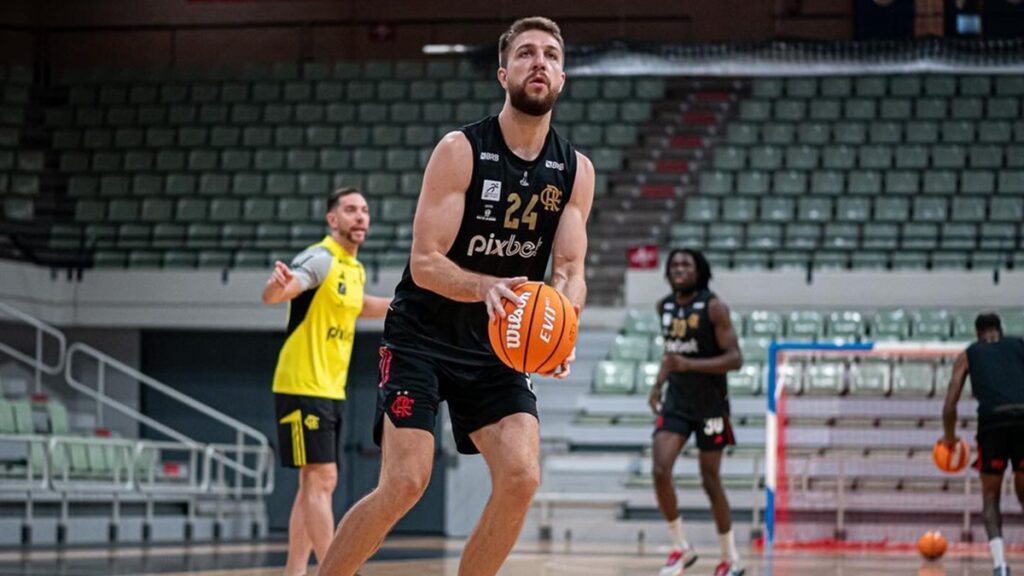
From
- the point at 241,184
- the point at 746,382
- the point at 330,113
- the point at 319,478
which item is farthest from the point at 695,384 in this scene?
the point at 330,113

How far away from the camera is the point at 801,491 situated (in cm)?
1410

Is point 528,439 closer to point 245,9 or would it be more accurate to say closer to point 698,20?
point 698,20

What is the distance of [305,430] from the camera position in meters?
7.37

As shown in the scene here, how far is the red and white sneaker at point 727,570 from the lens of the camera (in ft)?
29.9

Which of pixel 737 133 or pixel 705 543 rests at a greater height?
pixel 737 133

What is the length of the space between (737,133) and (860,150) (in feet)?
5.71

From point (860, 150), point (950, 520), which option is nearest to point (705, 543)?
point (950, 520)

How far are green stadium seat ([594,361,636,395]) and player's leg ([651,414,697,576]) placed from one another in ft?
20.6

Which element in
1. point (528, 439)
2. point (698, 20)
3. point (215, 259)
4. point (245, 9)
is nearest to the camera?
point (528, 439)

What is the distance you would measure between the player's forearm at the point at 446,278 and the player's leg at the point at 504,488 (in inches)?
17.0

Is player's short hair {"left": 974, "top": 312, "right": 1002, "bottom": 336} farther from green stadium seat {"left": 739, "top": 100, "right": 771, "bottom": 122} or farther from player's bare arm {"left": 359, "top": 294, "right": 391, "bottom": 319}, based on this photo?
green stadium seat {"left": 739, "top": 100, "right": 771, "bottom": 122}

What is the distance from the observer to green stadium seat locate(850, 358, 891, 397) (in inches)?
575

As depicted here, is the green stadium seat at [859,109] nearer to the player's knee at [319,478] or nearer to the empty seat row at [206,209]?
the empty seat row at [206,209]

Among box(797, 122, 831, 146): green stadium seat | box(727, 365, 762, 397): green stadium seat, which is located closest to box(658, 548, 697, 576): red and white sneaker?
box(727, 365, 762, 397): green stadium seat
